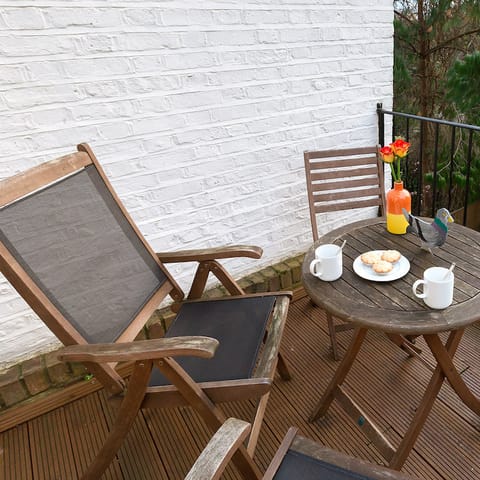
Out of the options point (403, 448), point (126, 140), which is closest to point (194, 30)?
point (126, 140)

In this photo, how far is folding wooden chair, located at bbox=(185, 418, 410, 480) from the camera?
0.86m

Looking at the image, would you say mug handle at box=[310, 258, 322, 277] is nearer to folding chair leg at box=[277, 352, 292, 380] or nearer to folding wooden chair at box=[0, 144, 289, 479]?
folding wooden chair at box=[0, 144, 289, 479]

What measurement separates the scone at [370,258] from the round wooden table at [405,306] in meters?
0.06

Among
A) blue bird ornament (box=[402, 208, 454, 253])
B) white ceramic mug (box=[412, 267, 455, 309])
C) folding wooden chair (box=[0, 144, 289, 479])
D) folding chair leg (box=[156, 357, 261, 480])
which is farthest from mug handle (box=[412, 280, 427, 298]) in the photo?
folding chair leg (box=[156, 357, 261, 480])

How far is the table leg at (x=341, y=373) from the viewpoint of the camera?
1475 mm

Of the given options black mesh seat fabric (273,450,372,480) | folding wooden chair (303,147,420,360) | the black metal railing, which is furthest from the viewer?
the black metal railing

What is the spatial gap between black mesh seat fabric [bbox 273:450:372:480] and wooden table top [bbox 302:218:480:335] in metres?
0.40

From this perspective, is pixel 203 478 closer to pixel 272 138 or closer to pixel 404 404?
pixel 404 404

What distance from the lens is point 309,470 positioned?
986 millimetres

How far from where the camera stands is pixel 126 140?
1778 millimetres

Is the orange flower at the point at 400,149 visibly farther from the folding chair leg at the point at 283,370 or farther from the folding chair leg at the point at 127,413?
the folding chair leg at the point at 127,413

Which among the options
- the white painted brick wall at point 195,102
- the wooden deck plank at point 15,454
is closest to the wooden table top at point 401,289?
the white painted brick wall at point 195,102

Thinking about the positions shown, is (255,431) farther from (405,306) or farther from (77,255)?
(77,255)

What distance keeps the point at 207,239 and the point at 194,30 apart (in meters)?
1.03
